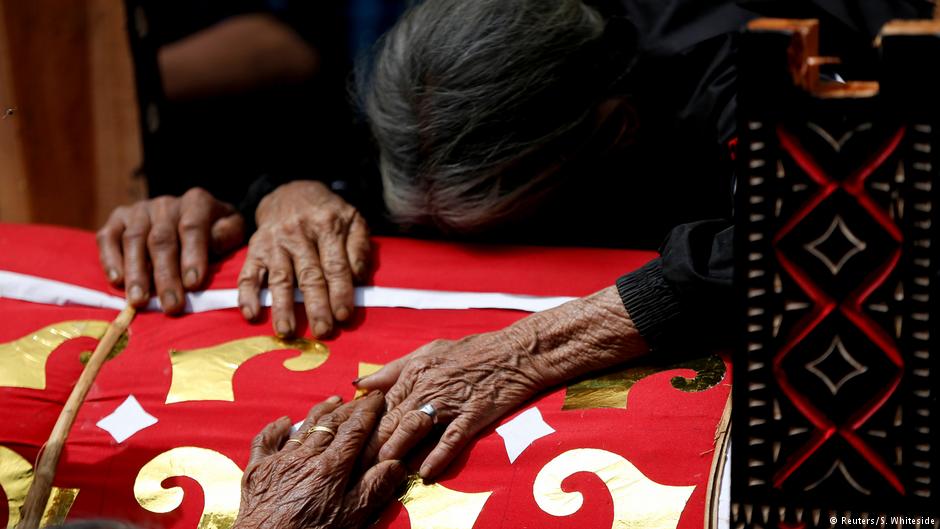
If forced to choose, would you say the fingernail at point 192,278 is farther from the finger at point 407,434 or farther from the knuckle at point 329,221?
the finger at point 407,434

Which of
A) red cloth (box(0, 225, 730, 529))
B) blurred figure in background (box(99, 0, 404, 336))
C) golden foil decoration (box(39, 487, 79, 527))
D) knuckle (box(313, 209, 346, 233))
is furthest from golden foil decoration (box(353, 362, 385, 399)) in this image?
Answer: blurred figure in background (box(99, 0, 404, 336))

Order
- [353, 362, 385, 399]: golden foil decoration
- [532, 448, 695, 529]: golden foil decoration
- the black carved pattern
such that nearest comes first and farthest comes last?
the black carved pattern < [532, 448, 695, 529]: golden foil decoration < [353, 362, 385, 399]: golden foil decoration

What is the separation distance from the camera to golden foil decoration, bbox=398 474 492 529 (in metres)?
1.21

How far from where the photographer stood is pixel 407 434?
1273 mm

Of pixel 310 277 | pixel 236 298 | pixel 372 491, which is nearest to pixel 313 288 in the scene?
pixel 310 277

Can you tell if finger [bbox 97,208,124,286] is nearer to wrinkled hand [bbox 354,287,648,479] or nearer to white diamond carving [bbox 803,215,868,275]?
wrinkled hand [bbox 354,287,648,479]

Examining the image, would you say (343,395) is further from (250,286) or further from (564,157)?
(564,157)

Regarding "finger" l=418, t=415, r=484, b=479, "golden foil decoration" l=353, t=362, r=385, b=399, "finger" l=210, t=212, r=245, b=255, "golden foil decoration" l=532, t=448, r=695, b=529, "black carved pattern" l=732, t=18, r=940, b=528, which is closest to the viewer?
"black carved pattern" l=732, t=18, r=940, b=528

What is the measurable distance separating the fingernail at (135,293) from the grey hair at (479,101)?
50 centimetres

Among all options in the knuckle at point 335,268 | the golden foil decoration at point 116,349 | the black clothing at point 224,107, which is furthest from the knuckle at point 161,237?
the black clothing at point 224,107

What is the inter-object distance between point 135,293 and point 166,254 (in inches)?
4.0

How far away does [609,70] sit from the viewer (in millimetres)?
1740

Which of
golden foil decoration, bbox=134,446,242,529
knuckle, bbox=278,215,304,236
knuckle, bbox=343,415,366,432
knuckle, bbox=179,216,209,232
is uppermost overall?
knuckle, bbox=278,215,304,236

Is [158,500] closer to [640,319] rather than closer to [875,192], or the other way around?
[640,319]
